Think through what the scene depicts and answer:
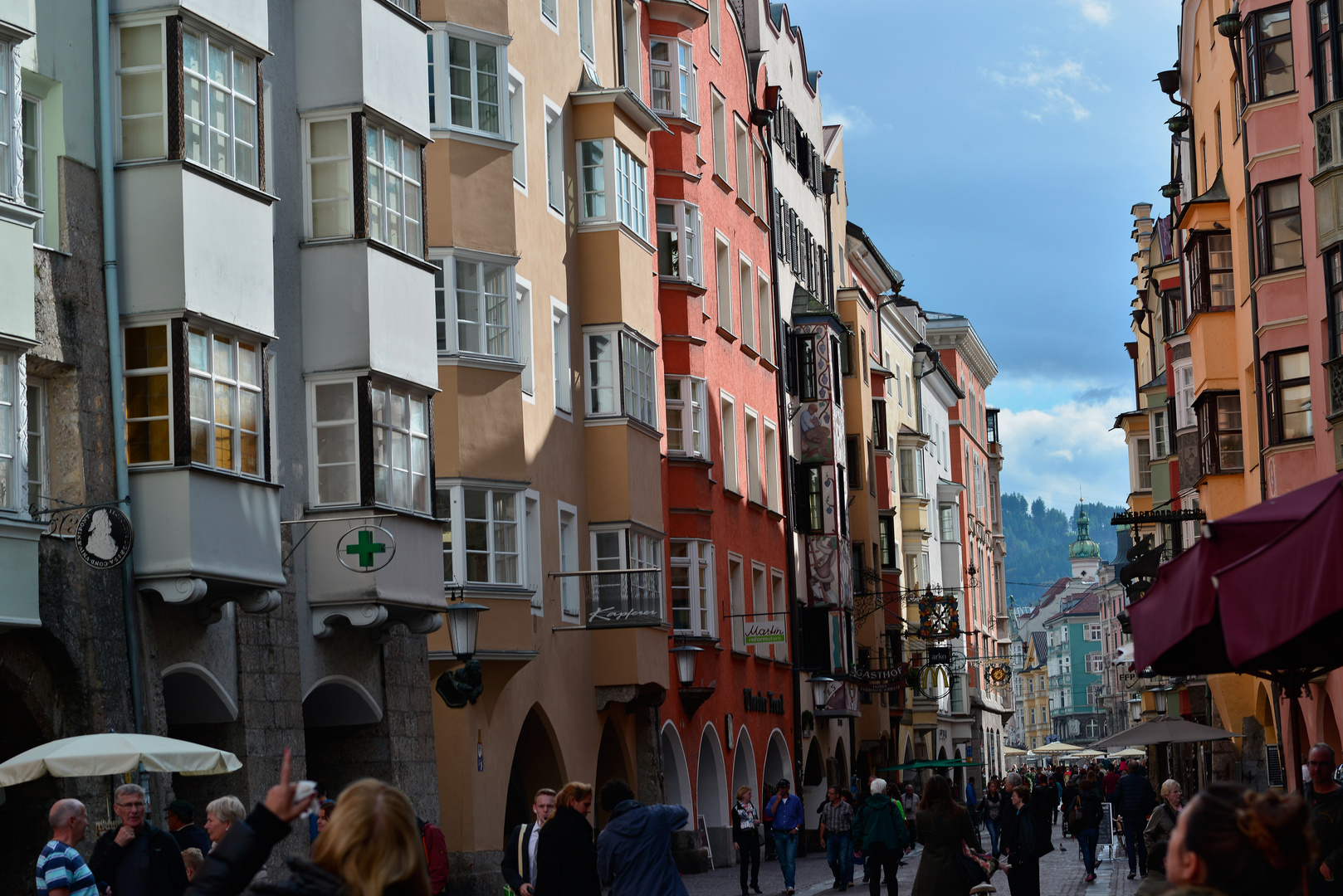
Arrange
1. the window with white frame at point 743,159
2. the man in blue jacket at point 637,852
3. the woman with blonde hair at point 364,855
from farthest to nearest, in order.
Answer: the window with white frame at point 743,159 < the man in blue jacket at point 637,852 < the woman with blonde hair at point 364,855

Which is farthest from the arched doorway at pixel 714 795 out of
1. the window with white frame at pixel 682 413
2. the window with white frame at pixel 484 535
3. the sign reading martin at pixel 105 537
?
the sign reading martin at pixel 105 537

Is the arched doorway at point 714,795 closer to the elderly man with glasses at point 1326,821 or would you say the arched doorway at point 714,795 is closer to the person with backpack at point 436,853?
the person with backpack at point 436,853

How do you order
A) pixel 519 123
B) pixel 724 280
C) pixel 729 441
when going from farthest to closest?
pixel 724 280 → pixel 729 441 → pixel 519 123

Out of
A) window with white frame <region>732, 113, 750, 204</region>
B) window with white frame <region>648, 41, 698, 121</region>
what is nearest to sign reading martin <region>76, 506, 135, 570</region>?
window with white frame <region>648, 41, 698, 121</region>

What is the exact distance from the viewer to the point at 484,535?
27.4m

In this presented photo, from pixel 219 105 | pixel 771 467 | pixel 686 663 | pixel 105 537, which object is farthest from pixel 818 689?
pixel 105 537

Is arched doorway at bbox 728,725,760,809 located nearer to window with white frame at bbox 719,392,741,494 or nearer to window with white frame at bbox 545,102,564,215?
window with white frame at bbox 719,392,741,494

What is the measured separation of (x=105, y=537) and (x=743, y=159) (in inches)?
1177

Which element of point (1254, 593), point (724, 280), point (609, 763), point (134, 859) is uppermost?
point (724, 280)

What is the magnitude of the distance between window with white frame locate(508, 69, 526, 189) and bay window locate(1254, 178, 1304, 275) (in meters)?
13.2

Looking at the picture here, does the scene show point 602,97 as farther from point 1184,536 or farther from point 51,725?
point 1184,536

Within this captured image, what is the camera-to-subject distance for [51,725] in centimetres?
1788

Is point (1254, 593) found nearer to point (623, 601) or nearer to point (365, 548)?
point (365, 548)

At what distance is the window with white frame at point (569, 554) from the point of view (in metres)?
31.6
